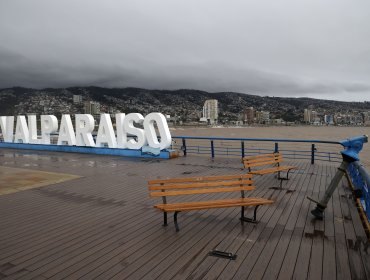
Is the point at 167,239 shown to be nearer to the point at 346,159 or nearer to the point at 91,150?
the point at 346,159

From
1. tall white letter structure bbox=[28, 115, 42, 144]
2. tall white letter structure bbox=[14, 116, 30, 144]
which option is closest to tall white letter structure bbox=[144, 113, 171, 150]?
tall white letter structure bbox=[28, 115, 42, 144]

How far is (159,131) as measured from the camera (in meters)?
14.2

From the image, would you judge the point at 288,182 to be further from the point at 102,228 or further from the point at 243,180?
the point at 102,228

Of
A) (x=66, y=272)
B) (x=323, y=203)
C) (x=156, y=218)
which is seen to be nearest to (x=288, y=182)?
(x=323, y=203)

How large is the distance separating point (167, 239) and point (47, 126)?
17.4 metres

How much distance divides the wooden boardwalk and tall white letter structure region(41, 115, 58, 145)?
1193 cm

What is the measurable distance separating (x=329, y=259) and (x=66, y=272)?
3621 mm

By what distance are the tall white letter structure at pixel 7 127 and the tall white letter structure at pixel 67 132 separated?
6353mm

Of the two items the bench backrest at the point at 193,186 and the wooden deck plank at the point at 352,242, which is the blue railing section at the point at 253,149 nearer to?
the wooden deck plank at the point at 352,242

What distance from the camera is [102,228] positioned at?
5406 mm

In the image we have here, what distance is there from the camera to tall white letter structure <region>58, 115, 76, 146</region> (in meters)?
18.1

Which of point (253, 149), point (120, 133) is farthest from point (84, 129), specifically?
point (253, 149)

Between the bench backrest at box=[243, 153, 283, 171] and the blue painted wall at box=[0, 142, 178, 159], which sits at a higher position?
the bench backrest at box=[243, 153, 283, 171]

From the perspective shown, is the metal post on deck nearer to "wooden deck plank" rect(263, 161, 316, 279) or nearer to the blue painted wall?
"wooden deck plank" rect(263, 161, 316, 279)
